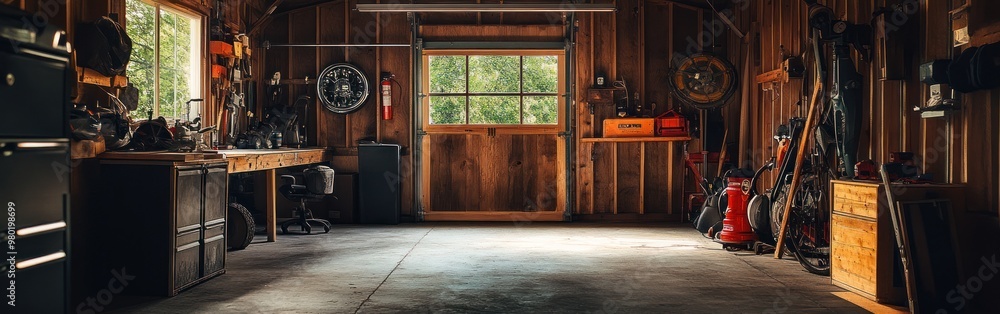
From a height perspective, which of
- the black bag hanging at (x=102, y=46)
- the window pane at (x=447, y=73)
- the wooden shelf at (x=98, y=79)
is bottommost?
the wooden shelf at (x=98, y=79)

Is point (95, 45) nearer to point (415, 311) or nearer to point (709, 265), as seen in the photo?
point (415, 311)

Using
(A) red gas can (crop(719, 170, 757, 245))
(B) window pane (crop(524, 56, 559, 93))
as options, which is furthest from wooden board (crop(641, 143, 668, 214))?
(A) red gas can (crop(719, 170, 757, 245))

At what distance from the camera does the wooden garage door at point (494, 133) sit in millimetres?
10273

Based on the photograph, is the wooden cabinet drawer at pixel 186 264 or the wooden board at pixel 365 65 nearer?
the wooden cabinet drawer at pixel 186 264

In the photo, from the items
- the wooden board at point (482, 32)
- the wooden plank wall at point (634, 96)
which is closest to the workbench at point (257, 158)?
the wooden board at point (482, 32)

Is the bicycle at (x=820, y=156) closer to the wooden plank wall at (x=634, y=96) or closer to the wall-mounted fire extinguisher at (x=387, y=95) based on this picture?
the wooden plank wall at (x=634, y=96)

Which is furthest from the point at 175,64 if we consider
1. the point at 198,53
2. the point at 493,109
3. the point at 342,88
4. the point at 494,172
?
the point at 494,172

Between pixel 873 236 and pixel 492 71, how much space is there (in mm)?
5840

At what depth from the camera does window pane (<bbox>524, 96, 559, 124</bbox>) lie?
10.4 meters

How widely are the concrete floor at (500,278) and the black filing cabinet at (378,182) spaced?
1.24m

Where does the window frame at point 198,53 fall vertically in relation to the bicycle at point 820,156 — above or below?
above

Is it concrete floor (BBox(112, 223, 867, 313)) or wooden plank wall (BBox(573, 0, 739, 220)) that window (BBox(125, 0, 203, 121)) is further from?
wooden plank wall (BBox(573, 0, 739, 220))

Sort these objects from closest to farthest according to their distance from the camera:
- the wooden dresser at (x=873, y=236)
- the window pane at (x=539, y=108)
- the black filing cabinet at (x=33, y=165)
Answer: the black filing cabinet at (x=33, y=165)
the wooden dresser at (x=873, y=236)
the window pane at (x=539, y=108)

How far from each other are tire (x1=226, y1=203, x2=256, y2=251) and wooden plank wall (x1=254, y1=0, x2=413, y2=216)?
2.88 m
